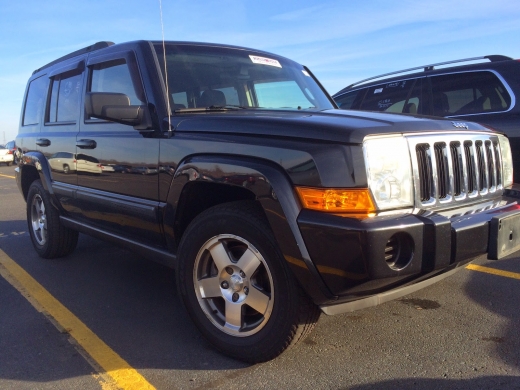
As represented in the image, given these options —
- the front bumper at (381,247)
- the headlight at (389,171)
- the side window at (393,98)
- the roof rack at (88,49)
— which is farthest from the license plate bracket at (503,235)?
the side window at (393,98)

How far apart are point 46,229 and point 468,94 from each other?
4712mm

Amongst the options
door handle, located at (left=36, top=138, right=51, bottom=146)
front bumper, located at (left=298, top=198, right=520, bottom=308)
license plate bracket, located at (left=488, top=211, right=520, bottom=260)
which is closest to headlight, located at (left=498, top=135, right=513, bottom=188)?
license plate bracket, located at (left=488, top=211, right=520, bottom=260)

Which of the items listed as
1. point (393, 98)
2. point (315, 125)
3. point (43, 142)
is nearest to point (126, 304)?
point (43, 142)

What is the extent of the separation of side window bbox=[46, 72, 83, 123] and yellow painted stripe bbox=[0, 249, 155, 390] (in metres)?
1.45

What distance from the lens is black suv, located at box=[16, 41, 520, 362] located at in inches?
96.0

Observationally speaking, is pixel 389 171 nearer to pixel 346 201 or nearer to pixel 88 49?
pixel 346 201

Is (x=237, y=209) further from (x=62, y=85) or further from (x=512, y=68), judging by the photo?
(x=512, y=68)

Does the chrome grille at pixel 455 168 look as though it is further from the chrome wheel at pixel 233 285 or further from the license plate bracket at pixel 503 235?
the chrome wheel at pixel 233 285

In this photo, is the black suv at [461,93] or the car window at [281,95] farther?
the black suv at [461,93]

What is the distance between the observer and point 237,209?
2.81 m

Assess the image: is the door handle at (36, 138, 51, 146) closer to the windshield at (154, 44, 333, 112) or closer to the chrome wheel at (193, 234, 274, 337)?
the windshield at (154, 44, 333, 112)

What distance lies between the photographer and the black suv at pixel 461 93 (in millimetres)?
5285

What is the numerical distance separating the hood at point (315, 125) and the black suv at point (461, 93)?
7.67 ft

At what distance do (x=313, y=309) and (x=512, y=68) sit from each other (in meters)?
4.14
